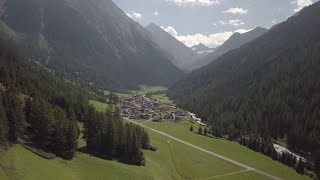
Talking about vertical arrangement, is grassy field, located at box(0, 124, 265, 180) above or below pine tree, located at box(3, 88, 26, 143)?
below

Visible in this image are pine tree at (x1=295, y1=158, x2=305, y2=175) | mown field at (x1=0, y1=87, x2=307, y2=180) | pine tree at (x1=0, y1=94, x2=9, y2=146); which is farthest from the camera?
pine tree at (x1=295, y1=158, x2=305, y2=175)

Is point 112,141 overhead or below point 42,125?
below

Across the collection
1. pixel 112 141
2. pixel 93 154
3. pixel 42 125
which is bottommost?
pixel 93 154

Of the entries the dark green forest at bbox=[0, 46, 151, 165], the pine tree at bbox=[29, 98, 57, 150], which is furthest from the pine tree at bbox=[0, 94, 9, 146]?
the pine tree at bbox=[29, 98, 57, 150]

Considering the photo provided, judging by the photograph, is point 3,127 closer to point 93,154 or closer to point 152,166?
point 93,154

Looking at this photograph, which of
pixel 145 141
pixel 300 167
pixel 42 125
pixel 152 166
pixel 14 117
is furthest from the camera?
pixel 300 167

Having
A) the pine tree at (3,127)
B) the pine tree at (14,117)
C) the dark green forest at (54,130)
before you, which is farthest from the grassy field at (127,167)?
the dark green forest at (54,130)

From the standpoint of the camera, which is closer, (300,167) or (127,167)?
(127,167)

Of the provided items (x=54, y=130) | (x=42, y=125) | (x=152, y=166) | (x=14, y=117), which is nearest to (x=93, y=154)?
(x=54, y=130)

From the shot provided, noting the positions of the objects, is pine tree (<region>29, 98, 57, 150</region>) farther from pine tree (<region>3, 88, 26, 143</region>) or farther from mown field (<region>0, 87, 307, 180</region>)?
mown field (<region>0, 87, 307, 180</region>)

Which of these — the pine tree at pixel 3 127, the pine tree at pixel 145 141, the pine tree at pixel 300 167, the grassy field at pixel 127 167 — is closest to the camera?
the grassy field at pixel 127 167

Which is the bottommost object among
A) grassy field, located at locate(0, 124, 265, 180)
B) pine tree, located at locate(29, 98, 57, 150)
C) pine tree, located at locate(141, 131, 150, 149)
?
grassy field, located at locate(0, 124, 265, 180)

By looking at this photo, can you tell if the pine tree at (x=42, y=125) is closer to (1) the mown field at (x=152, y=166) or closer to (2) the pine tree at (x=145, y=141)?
(1) the mown field at (x=152, y=166)
